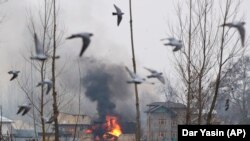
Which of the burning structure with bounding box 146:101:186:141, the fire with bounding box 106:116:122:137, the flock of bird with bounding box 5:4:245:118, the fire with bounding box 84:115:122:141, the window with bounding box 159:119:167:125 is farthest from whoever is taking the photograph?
the window with bounding box 159:119:167:125

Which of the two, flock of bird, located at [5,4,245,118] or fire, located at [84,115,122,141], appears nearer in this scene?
flock of bird, located at [5,4,245,118]

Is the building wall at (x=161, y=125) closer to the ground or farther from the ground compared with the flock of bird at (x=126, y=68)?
closer to the ground

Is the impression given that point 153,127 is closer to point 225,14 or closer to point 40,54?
point 225,14

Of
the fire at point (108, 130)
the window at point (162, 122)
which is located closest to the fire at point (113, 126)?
the fire at point (108, 130)

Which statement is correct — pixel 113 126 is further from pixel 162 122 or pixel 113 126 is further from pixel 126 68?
pixel 126 68

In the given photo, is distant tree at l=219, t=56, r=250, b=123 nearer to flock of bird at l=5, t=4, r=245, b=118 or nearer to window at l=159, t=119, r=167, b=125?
window at l=159, t=119, r=167, b=125

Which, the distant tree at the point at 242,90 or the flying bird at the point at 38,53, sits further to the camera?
the distant tree at the point at 242,90

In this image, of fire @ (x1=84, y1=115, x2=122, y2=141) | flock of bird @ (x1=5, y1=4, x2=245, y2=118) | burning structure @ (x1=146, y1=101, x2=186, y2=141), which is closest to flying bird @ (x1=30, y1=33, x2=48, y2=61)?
flock of bird @ (x1=5, y1=4, x2=245, y2=118)

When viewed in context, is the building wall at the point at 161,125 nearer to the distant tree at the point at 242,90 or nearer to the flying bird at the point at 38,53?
the distant tree at the point at 242,90

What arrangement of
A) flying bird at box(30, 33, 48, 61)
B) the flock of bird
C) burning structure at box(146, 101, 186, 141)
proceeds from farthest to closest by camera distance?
burning structure at box(146, 101, 186, 141) < flying bird at box(30, 33, 48, 61) < the flock of bird

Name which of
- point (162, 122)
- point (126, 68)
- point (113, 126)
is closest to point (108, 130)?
point (113, 126)

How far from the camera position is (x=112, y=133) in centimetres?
4275

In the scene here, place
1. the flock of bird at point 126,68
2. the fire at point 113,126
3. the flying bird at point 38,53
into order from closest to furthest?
1. the flock of bird at point 126,68
2. the flying bird at point 38,53
3. the fire at point 113,126

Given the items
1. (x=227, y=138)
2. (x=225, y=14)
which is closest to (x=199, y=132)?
(x=227, y=138)
